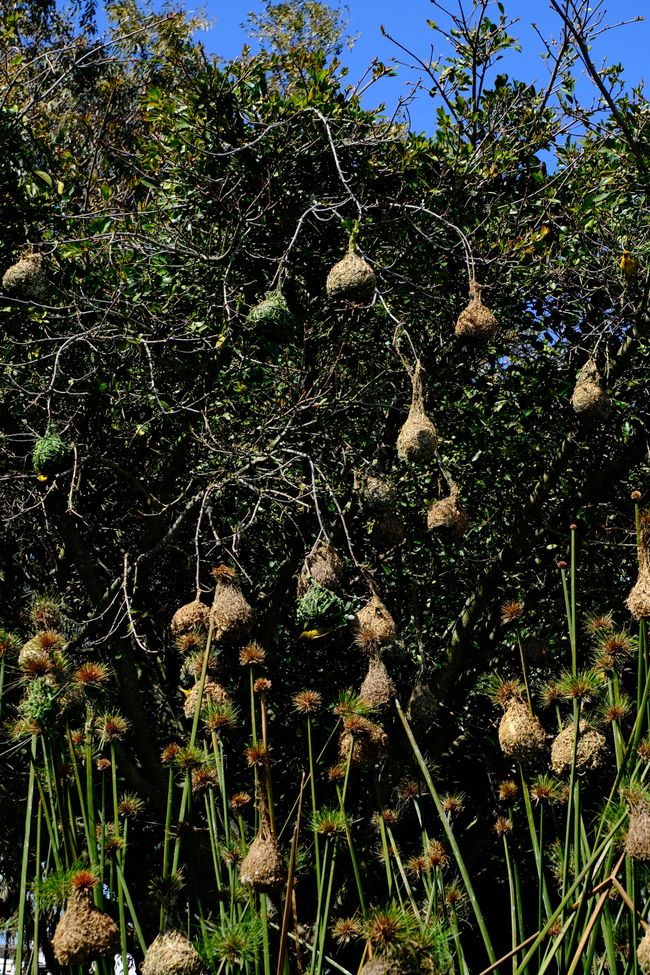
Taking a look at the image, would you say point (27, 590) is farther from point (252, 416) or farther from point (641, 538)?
point (641, 538)

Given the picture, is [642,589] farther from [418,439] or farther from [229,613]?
[418,439]

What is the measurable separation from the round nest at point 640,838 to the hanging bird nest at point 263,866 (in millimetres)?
679

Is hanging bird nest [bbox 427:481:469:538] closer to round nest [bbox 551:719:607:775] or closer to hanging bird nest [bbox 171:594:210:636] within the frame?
hanging bird nest [bbox 171:594:210:636]

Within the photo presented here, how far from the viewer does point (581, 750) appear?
252 centimetres

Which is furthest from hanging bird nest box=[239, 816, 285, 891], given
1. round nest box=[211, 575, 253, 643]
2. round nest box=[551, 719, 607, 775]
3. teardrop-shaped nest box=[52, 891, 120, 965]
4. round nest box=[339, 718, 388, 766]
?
round nest box=[551, 719, 607, 775]

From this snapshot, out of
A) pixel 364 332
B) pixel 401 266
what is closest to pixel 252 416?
pixel 364 332

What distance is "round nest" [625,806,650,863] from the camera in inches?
80.5

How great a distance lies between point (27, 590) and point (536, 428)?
104 inches

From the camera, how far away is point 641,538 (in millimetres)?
2340

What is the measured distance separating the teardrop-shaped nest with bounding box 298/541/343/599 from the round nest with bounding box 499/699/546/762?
1.14 metres

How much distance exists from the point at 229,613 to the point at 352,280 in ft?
4.59

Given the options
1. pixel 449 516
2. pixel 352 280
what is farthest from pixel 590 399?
pixel 352 280

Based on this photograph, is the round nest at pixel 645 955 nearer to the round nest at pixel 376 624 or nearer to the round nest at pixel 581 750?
the round nest at pixel 581 750

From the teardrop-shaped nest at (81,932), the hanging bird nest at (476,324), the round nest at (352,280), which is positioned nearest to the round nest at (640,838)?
the teardrop-shaped nest at (81,932)
